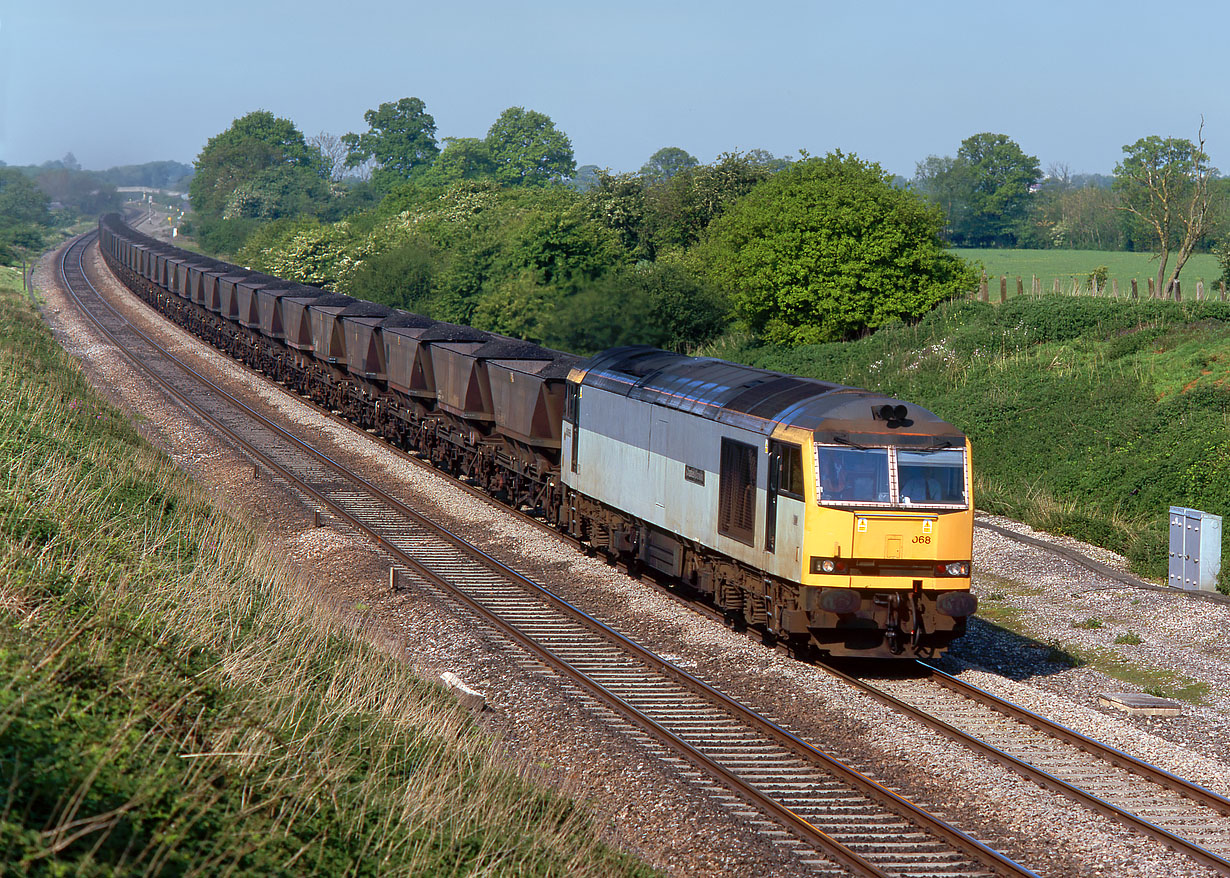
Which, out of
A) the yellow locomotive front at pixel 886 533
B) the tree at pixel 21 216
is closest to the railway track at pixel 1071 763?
the yellow locomotive front at pixel 886 533

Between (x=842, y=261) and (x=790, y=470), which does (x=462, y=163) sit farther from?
(x=790, y=470)

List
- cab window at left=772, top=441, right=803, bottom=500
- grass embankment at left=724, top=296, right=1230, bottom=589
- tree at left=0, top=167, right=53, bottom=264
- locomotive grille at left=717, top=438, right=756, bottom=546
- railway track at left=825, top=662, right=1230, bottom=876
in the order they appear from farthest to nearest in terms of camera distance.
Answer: tree at left=0, top=167, right=53, bottom=264 < grass embankment at left=724, top=296, right=1230, bottom=589 < locomotive grille at left=717, top=438, right=756, bottom=546 < cab window at left=772, top=441, right=803, bottom=500 < railway track at left=825, top=662, right=1230, bottom=876

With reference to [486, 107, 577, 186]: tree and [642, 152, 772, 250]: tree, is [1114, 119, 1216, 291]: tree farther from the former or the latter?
[486, 107, 577, 186]: tree

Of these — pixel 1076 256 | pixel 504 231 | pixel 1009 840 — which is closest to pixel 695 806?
pixel 1009 840

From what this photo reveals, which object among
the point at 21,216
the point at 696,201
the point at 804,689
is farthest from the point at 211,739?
the point at 21,216

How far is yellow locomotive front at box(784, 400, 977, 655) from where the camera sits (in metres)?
13.9

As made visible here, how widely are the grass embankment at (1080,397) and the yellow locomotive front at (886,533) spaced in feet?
24.4

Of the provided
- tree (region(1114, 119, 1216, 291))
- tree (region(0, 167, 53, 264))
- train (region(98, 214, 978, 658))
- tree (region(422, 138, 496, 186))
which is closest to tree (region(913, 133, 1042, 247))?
tree (region(1114, 119, 1216, 291))

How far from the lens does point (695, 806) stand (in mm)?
10352

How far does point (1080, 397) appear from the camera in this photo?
28672 millimetres

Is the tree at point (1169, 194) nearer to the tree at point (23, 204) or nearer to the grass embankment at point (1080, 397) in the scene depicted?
the grass embankment at point (1080, 397)

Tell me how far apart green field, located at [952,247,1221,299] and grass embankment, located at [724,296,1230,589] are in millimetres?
15590

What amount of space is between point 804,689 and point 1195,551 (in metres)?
8.38

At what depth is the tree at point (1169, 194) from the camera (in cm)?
4319
